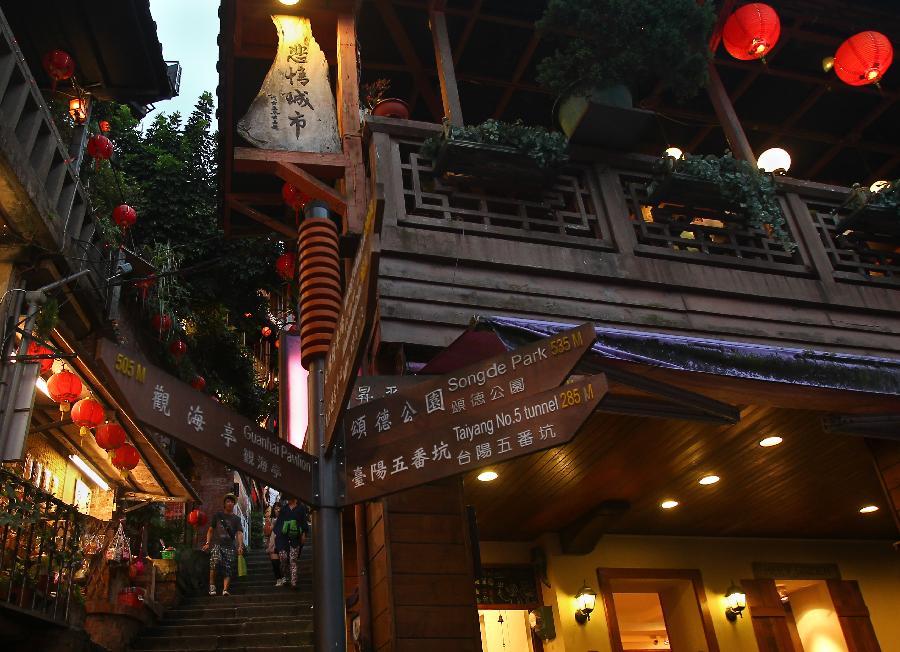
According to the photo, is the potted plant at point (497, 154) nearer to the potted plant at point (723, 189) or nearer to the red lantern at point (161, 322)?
the potted plant at point (723, 189)

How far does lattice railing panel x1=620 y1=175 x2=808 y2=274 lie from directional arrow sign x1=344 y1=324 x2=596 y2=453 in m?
A: 4.75

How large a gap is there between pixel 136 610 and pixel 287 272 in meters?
5.28

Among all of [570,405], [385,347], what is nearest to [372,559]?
[385,347]

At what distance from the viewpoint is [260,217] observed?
10.3 metres

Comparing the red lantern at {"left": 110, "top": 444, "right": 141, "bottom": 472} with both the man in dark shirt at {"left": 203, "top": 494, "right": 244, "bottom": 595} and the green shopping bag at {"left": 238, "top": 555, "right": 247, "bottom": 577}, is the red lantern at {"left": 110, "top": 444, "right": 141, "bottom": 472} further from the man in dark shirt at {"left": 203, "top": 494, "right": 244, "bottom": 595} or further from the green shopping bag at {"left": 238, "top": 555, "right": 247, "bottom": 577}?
the green shopping bag at {"left": 238, "top": 555, "right": 247, "bottom": 577}

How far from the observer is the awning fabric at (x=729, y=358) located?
570 centimetres

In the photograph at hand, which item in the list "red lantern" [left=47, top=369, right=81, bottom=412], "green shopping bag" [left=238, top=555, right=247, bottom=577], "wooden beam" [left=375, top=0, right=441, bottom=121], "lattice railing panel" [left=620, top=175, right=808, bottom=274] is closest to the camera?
"lattice railing panel" [left=620, top=175, right=808, bottom=274]

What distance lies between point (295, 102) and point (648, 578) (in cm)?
805

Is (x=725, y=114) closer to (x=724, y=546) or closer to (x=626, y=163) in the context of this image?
(x=626, y=163)

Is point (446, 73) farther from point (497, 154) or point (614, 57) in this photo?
point (614, 57)

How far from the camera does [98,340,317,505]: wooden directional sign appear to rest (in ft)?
10.6

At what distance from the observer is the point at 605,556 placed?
10789 mm

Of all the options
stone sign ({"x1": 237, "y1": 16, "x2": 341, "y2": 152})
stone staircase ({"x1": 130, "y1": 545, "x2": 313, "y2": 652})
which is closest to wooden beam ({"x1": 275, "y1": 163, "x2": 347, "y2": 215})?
stone sign ({"x1": 237, "y1": 16, "x2": 341, "y2": 152})

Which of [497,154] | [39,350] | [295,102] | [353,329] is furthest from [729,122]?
[39,350]
